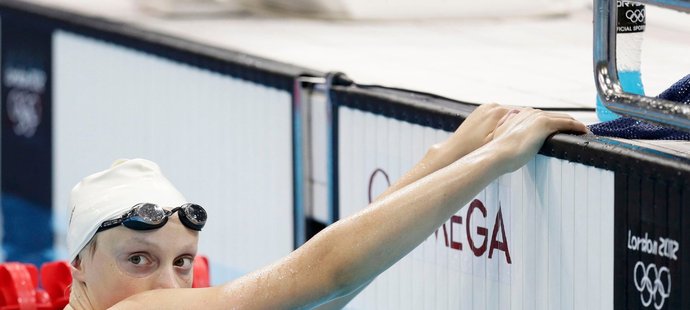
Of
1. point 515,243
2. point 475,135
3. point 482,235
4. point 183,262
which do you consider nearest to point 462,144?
point 475,135

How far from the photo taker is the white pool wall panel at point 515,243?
2854 mm

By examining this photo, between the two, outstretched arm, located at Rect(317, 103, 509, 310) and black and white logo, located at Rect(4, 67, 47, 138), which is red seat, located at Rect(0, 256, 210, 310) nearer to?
outstretched arm, located at Rect(317, 103, 509, 310)

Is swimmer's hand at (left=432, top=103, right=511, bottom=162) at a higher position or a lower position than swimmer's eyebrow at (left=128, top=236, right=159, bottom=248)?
higher

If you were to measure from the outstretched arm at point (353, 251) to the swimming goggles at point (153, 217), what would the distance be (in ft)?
0.39

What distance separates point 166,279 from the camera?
2641mm

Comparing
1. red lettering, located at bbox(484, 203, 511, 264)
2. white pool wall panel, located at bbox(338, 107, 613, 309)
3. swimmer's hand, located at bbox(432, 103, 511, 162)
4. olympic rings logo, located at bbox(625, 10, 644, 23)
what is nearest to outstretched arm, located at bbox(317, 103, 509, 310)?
swimmer's hand, located at bbox(432, 103, 511, 162)

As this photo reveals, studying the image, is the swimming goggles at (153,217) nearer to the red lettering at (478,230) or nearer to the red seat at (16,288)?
the red lettering at (478,230)

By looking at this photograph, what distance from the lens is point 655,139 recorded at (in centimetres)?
296

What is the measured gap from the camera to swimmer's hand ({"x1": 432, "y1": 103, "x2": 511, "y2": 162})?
2.84 meters

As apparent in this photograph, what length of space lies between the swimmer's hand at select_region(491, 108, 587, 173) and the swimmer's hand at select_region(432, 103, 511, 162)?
0.02 metres

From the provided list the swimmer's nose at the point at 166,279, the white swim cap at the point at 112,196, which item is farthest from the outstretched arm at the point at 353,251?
the white swim cap at the point at 112,196

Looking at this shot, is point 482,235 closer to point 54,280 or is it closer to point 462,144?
point 462,144

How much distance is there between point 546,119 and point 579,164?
0.38ft

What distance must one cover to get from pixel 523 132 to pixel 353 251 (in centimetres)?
48
